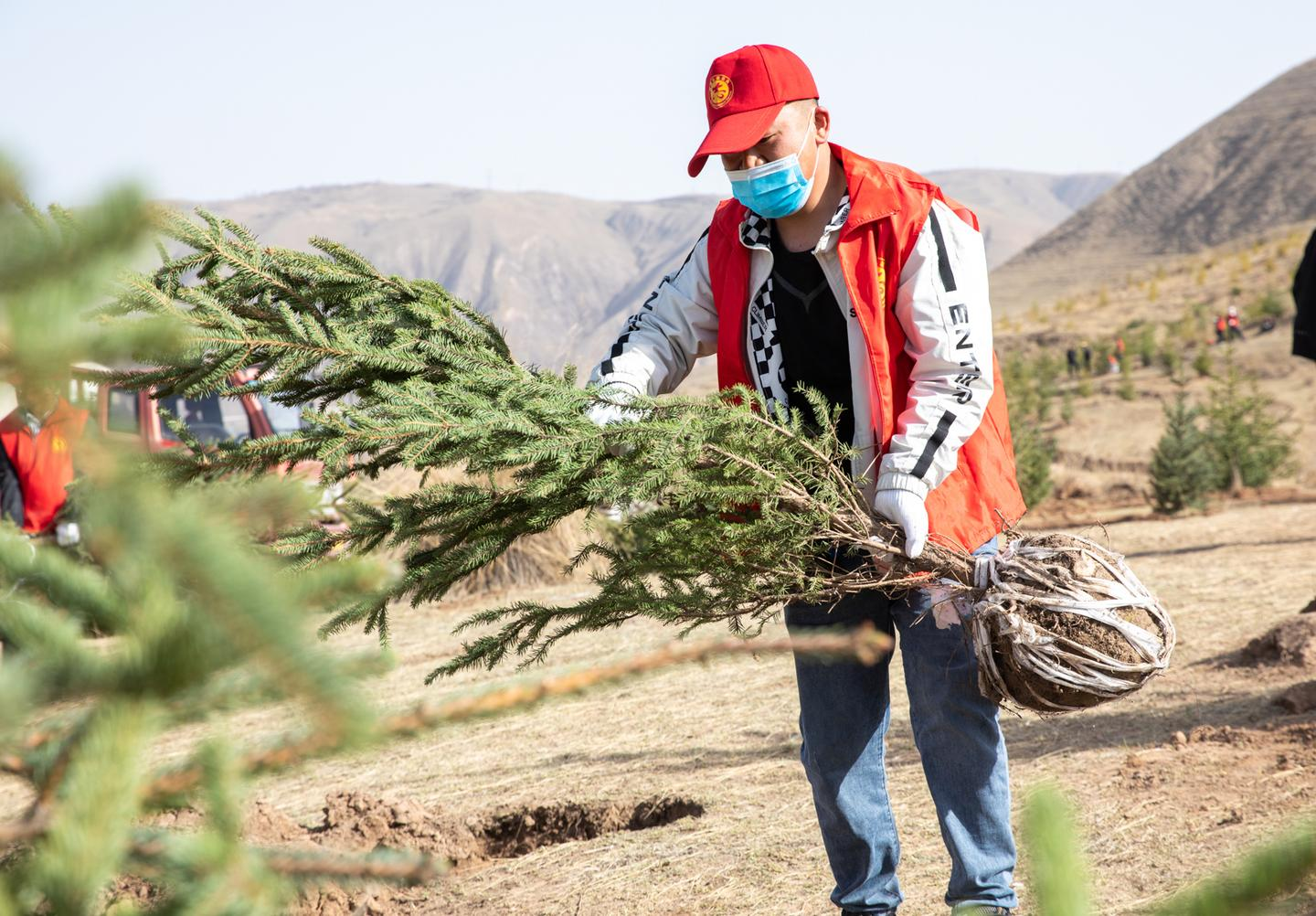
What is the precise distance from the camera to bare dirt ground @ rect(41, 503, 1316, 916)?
3.48 metres

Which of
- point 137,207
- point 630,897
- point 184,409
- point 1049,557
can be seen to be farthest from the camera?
point 184,409

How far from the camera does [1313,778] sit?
3.75 m

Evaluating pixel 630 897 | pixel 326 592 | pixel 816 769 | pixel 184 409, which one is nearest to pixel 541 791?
pixel 630 897

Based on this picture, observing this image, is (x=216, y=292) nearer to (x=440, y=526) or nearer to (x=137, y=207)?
(x=440, y=526)

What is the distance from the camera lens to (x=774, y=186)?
2613 millimetres

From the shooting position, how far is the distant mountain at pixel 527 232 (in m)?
91.7

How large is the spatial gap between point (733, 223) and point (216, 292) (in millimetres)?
1143

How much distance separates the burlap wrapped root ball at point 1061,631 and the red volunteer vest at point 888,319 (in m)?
0.14

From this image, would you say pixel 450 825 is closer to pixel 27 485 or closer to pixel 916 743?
pixel 916 743

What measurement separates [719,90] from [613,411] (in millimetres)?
761

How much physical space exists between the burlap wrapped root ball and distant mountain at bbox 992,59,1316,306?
57237mm

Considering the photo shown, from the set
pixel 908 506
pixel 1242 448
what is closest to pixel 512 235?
pixel 1242 448

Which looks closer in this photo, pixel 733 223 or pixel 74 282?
pixel 74 282

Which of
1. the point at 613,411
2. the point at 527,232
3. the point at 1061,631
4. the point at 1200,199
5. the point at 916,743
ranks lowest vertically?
the point at 916,743
